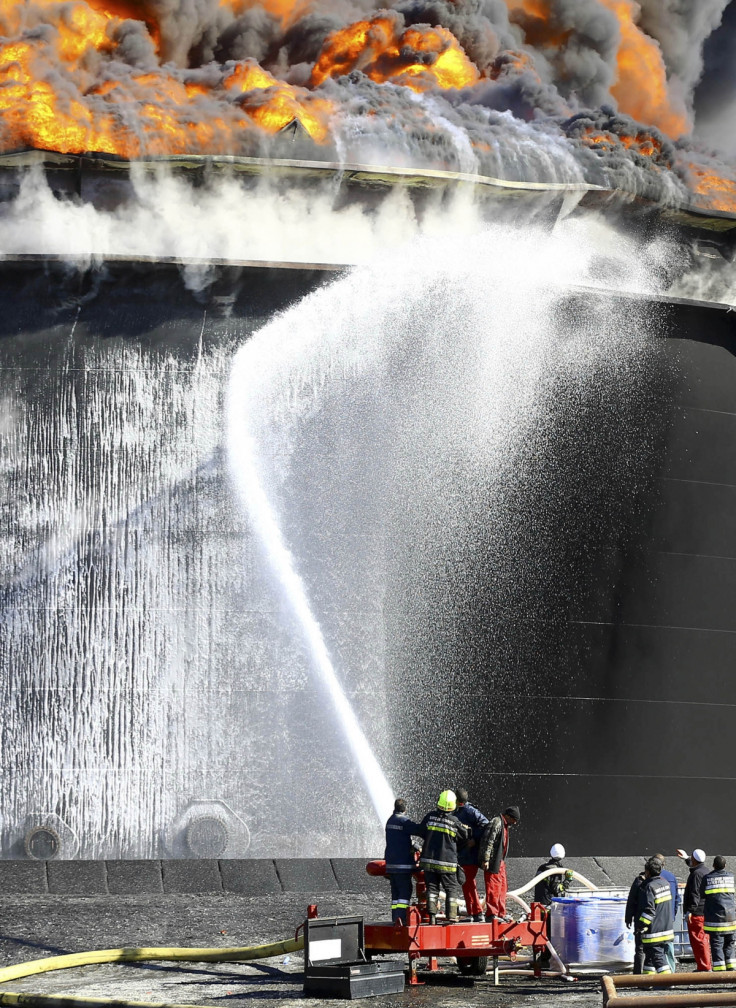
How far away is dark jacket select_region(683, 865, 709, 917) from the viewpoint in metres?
10.7

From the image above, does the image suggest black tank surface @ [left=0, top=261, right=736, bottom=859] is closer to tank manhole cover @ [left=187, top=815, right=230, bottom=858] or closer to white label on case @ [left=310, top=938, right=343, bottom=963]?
tank manhole cover @ [left=187, top=815, right=230, bottom=858]

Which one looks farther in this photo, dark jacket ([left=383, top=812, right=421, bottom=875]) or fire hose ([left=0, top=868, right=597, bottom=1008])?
dark jacket ([left=383, top=812, right=421, bottom=875])

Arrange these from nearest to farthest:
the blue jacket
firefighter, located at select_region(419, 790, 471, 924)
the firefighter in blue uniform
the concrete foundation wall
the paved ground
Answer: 1. the paved ground
2. the firefighter in blue uniform
3. firefighter, located at select_region(419, 790, 471, 924)
4. the blue jacket
5. the concrete foundation wall

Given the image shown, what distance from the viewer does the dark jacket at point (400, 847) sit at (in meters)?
10.2

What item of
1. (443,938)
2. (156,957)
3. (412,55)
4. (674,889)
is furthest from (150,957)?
(412,55)

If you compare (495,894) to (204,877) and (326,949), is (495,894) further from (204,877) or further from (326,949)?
(204,877)

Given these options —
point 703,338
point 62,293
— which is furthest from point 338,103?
point 703,338

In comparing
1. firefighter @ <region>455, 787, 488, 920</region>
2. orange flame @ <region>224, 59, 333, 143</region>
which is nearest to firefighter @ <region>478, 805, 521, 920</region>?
firefighter @ <region>455, 787, 488, 920</region>

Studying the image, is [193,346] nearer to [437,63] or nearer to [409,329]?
[409,329]

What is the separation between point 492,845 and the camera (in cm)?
1025

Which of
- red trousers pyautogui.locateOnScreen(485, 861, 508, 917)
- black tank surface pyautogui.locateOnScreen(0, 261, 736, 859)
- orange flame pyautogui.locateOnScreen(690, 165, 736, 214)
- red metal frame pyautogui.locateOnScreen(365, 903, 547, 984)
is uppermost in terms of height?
orange flame pyautogui.locateOnScreen(690, 165, 736, 214)

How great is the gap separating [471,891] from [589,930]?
3.26ft

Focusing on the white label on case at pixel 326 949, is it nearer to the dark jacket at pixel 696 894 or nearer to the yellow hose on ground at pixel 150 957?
the yellow hose on ground at pixel 150 957

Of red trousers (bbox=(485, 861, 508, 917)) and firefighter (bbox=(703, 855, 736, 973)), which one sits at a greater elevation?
red trousers (bbox=(485, 861, 508, 917))
